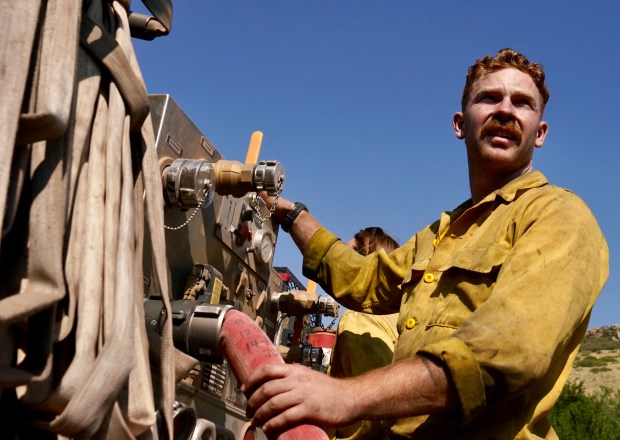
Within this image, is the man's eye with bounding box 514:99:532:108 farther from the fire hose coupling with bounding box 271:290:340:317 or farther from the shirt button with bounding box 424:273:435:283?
the fire hose coupling with bounding box 271:290:340:317

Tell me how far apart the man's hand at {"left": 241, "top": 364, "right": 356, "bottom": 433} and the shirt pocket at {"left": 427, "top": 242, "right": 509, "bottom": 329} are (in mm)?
528

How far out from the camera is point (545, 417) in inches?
73.4

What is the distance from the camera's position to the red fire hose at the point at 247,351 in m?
1.38

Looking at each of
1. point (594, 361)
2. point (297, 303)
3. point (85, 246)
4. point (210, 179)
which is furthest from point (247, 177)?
point (594, 361)

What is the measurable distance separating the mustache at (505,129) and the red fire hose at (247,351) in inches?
43.1

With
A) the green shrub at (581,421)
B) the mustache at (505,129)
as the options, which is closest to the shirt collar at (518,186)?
the mustache at (505,129)

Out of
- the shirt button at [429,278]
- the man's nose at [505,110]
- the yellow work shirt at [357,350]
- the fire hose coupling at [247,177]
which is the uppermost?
the man's nose at [505,110]

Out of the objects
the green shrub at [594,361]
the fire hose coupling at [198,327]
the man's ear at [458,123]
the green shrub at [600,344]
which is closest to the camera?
the fire hose coupling at [198,327]

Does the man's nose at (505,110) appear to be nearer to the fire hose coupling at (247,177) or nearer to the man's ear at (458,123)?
the man's ear at (458,123)

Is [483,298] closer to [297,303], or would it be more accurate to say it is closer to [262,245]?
[262,245]

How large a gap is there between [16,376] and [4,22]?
A: 58 cm

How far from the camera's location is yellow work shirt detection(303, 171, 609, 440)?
4.99ft

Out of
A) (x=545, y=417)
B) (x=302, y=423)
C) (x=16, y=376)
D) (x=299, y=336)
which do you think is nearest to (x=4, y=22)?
(x=16, y=376)

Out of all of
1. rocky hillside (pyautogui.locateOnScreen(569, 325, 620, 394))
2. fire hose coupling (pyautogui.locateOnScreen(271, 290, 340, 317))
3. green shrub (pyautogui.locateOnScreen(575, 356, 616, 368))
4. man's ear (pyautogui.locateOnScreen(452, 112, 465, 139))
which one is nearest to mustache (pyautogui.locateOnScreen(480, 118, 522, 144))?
man's ear (pyautogui.locateOnScreen(452, 112, 465, 139))
